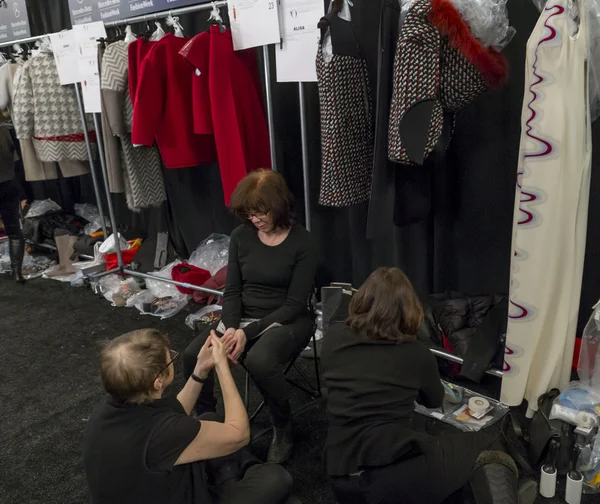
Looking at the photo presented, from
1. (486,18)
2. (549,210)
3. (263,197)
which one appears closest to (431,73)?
(486,18)

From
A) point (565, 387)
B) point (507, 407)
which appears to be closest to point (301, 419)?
point (507, 407)

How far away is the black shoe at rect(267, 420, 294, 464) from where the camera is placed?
74.8 inches

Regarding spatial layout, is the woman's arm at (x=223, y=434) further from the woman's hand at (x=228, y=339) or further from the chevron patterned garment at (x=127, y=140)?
the chevron patterned garment at (x=127, y=140)

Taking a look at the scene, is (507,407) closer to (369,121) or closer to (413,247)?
(413,247)

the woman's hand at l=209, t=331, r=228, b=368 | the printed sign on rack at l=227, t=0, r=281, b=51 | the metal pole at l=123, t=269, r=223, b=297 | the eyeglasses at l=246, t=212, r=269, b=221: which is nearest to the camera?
the woman's hand at l=209, t=331, r=228, b=368

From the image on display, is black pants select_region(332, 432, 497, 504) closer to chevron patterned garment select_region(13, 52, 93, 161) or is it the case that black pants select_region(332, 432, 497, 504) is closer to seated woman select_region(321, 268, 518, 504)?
seated woman select_region(321, 268, 518, 504)

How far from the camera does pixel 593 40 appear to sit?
1.61m

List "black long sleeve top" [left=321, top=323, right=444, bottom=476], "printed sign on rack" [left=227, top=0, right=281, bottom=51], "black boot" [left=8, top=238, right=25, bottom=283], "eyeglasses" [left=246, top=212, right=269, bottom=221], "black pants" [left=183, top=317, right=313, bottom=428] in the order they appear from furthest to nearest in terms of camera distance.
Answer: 1. "black boot" [left=8, top=238, right=25, bottom=283]
2. "printed sign on rack" [left=227, top=0, right=281, bottom=51]
3. "eyeglasses" [left=246, top=212, right=269, bottom=221]
4. "black pants" [left=183, top=317, right=313, bottom=428]
5. "black long sleeve top" [left=321, top=323, right=444, bottom=476]

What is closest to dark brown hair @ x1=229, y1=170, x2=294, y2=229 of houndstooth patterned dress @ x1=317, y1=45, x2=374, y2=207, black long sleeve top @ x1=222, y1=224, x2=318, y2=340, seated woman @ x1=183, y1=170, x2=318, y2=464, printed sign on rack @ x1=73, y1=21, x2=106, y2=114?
seated woman @ x1=183, y1=170, x2=318, y2=464

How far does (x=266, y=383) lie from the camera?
1.82 metres

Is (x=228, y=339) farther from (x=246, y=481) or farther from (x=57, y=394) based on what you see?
(x=57, y=394)

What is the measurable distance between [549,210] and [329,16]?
1.04 metres

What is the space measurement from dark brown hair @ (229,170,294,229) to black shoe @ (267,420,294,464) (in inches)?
29.1

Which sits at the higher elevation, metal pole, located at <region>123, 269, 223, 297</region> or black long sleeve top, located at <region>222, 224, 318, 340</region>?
black long sleeve top, located at <region>222, 224, 318, 340</region>
